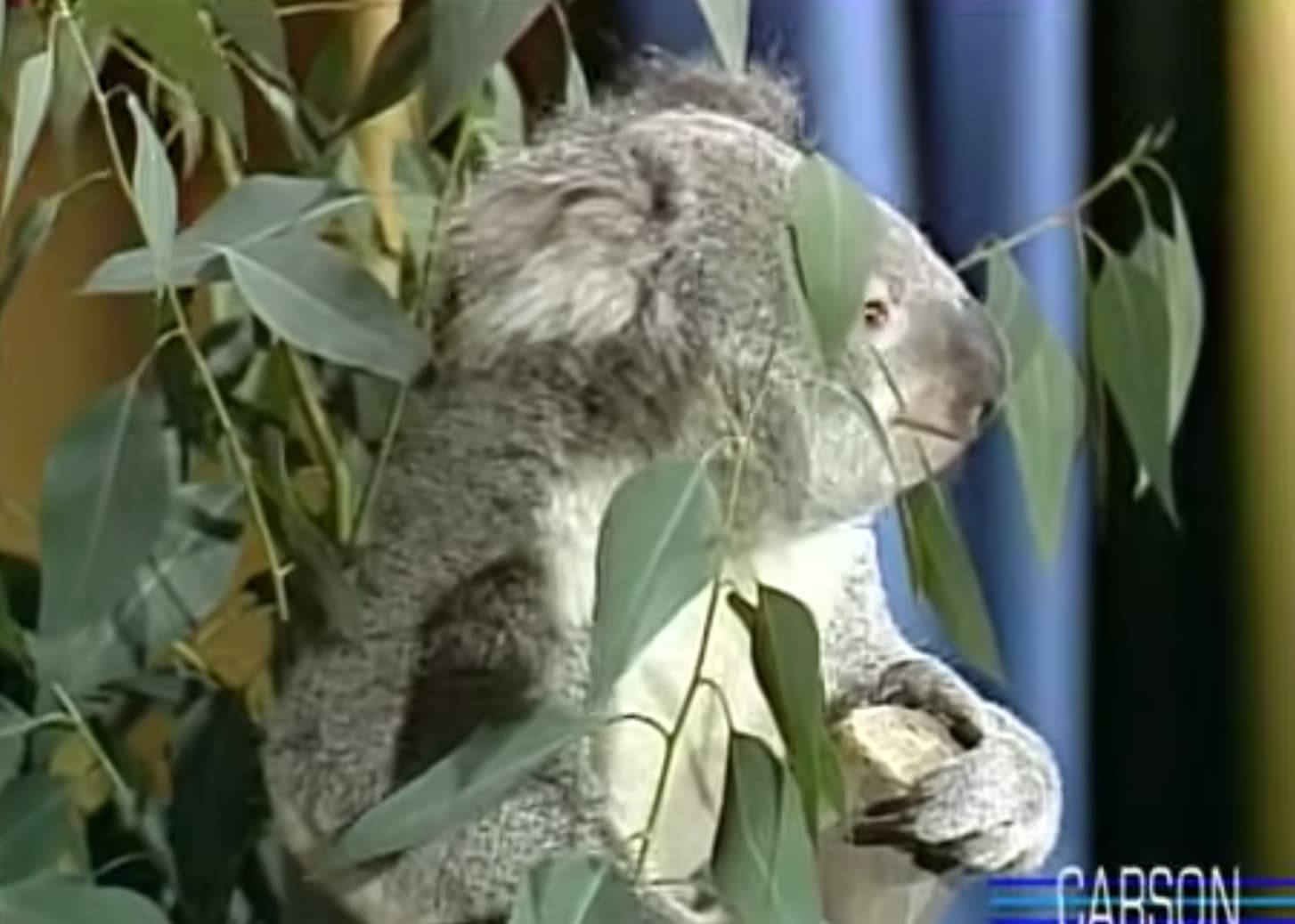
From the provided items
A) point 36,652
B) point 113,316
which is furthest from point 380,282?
point 113,316

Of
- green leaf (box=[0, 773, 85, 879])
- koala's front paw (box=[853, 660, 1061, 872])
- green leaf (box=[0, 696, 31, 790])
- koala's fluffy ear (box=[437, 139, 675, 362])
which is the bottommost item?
koala's front paw (box=[853, 660, 1061, 872])

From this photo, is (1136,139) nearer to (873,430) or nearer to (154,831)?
(873,430)

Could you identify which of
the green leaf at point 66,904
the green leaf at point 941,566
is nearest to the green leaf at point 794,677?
the green leaf at point 941,566

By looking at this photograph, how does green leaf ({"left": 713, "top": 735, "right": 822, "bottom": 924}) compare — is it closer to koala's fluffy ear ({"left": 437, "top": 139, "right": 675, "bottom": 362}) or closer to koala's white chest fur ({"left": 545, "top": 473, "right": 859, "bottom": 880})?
koala's white chest fur ({"left": 545, "top": 473, "right": 859, "bottom": 880})

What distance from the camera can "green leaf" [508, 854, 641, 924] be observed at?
0.68 meters

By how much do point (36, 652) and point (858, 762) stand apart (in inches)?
11.5

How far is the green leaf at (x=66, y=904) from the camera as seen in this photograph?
71 cm

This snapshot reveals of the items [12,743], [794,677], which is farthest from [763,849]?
[12,743]

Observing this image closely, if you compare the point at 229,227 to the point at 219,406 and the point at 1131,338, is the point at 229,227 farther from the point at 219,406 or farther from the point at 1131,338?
the point at 1131,338

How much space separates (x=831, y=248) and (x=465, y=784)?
0.20 m

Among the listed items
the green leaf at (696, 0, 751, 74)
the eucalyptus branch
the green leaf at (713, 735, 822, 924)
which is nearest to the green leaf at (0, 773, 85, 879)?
the eucalyptus branch

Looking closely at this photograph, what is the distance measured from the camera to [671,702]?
82 centimetres

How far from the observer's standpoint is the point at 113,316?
1063 millimetres

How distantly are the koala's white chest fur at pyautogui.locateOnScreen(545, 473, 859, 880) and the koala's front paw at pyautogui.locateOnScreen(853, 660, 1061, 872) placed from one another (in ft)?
0.19
